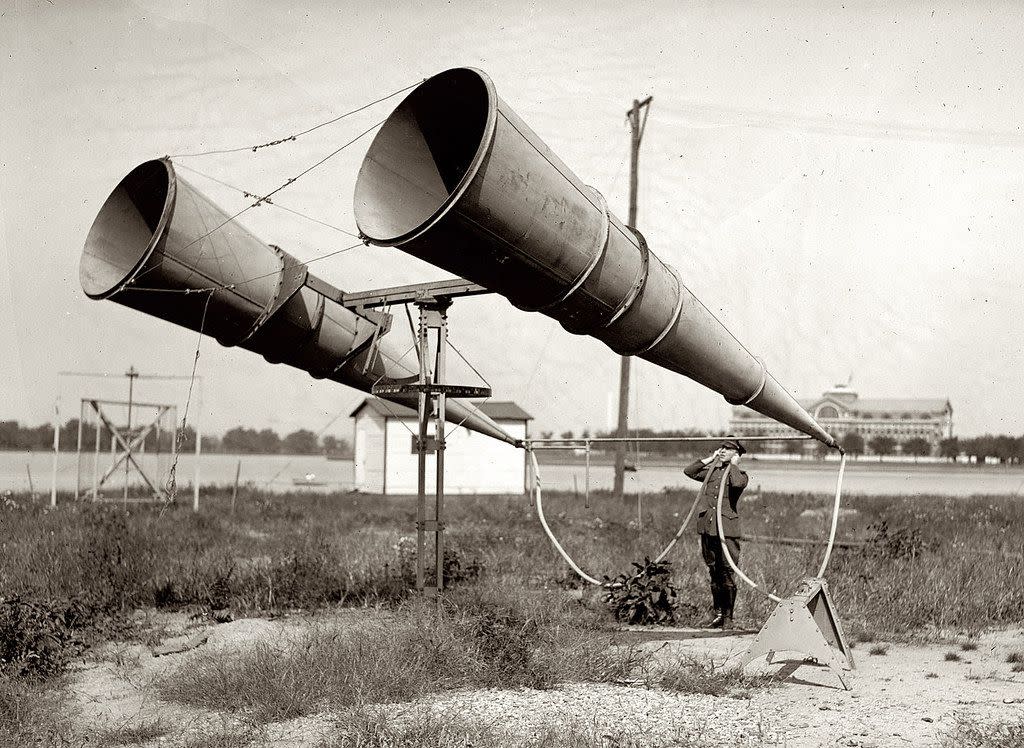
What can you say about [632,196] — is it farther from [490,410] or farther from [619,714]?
[619,714]

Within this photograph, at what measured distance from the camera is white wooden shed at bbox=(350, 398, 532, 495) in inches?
1117

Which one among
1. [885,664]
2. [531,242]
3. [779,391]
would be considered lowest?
[885,664]

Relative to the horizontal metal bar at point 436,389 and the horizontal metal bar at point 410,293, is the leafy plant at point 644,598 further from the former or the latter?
the horizontal metal bar at point 410,293

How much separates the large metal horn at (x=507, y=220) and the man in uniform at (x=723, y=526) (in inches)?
130

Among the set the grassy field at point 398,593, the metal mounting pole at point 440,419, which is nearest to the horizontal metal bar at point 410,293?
the metal mounting pole at point 440,419

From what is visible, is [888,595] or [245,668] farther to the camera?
[888,595]

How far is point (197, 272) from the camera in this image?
606cm

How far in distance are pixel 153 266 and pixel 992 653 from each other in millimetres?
7626

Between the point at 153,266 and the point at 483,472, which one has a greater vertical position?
the point at 153,266

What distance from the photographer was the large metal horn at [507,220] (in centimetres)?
399

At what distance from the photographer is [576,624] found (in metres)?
7.97

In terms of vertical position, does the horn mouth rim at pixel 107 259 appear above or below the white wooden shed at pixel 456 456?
above

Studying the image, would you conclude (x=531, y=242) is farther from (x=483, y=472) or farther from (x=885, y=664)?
(x=483, y=472)

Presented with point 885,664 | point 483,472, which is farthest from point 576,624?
point 483,472
